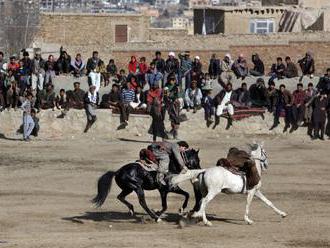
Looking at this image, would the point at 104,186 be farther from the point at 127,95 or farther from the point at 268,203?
the point at 127,95

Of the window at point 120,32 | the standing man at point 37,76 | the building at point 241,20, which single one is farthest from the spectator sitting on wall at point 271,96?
the window at point 120,32

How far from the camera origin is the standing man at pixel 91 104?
34.3 meters

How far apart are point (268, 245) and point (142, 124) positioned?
1551 cm

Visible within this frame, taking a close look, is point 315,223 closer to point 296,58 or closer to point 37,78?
point 37,78


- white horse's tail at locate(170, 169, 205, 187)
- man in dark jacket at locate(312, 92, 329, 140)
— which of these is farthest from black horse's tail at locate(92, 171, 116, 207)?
man in dark jacket at locate(312, 92, 329, 140)

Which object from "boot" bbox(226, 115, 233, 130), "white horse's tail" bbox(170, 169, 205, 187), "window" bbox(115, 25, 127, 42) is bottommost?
"boot" bbox(226, 115, 233, 130)

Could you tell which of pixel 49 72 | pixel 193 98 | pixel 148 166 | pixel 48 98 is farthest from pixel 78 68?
pixel 148 166

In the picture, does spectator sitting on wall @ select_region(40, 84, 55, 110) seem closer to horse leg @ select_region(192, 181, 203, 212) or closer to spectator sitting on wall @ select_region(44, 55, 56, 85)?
spectator sitting on wall @ select_region(44, 55, 56, 85)

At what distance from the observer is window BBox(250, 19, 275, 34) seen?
56406 mm

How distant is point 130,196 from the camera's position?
83.7ft

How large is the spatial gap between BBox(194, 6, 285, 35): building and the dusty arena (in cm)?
2115

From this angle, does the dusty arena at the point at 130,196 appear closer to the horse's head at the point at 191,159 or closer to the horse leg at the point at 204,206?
the horse leg at the point at 204,206

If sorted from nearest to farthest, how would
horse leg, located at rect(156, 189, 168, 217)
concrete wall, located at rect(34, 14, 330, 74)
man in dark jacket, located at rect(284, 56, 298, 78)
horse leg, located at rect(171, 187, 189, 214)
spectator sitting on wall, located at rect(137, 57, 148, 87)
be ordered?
horse leg, located at rect(156, 189, 168, 217), horse leg, located at rect(171, 187, 189, 214), spectator sitting on wall, located at rect(137, 57, 148, 87), man in dark jacket, located at rect(284, 56, 298, 78), concrete wall, located at rect(34, 14, 330, 74)

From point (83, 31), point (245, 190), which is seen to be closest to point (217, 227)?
point (245, 190)
